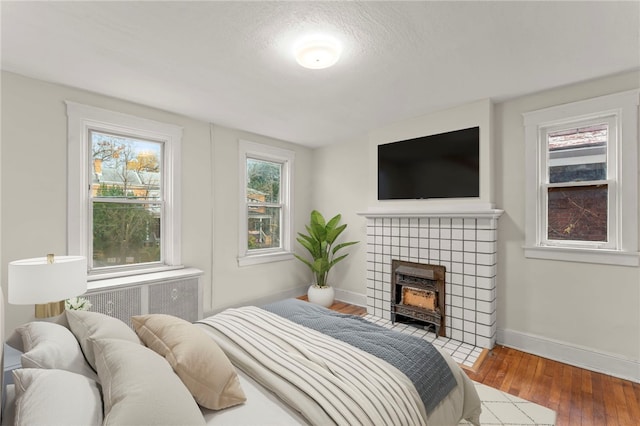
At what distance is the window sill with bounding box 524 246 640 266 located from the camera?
91.4 inches

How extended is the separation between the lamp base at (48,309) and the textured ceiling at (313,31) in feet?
5.80

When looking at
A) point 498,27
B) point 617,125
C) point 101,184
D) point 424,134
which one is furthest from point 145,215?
point 617,125

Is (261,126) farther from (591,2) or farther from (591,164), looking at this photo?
(591,164)

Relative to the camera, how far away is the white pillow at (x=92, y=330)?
1.16 m

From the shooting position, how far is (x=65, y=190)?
8.46ft

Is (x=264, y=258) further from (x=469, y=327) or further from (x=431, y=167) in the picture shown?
(x=469, y=327)

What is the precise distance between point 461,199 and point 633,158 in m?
1.30

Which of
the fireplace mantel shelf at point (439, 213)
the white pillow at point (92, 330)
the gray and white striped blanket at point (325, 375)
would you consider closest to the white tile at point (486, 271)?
the fireplace mantel shelf at point (439, 213)

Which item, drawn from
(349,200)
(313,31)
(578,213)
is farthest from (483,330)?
(313,31)

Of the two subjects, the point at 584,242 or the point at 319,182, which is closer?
the point at 584,242

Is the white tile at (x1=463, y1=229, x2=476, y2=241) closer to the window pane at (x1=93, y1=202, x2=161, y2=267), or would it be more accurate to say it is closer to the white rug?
the white rug

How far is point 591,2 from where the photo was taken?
1.55 m

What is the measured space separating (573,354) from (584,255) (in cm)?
89

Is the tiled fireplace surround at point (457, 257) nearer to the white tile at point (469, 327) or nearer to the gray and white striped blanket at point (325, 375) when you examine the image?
the white tile at point (469, 327)
